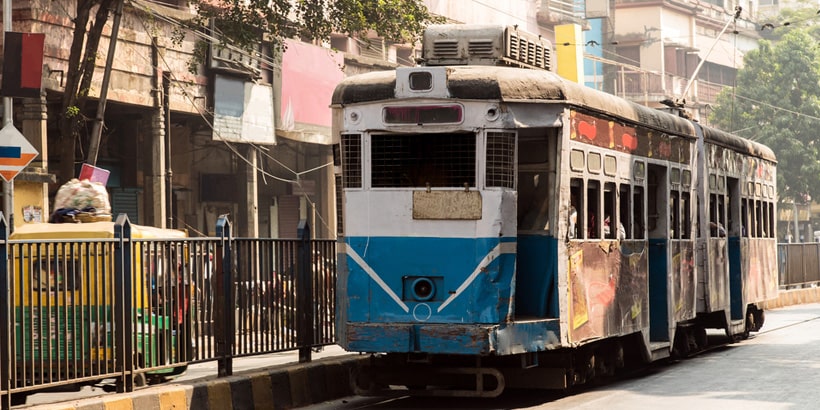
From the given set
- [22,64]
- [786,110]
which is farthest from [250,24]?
[786,110]

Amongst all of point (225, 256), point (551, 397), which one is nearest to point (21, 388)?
point (225, 256)

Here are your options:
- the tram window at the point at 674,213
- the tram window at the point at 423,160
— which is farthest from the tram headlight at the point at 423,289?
the tram window at the point at 674,213

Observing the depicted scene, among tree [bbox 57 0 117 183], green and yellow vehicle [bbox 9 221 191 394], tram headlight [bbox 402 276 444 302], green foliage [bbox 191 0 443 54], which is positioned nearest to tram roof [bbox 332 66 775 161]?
tram headlight [bbox 402 276 444 302]

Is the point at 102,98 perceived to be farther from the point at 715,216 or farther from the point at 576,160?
the point at 576,160

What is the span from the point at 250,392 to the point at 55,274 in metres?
2.27

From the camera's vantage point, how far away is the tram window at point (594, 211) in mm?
11359

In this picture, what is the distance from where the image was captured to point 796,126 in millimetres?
56562

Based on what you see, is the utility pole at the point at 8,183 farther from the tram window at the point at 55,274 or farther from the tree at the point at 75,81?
the tram window at the point at 55,274

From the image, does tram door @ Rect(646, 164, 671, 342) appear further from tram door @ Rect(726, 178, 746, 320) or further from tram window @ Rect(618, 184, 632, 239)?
tram door @ Rect(726, 178, 746, 320)

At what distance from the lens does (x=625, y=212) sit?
486 inches

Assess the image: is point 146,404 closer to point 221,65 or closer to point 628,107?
point 628,107

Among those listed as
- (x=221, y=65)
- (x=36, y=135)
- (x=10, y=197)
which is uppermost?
(x=221, y=65)

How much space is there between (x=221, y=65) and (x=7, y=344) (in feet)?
60.6

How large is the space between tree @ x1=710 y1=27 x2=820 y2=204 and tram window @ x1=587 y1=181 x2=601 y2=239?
4640 cm
